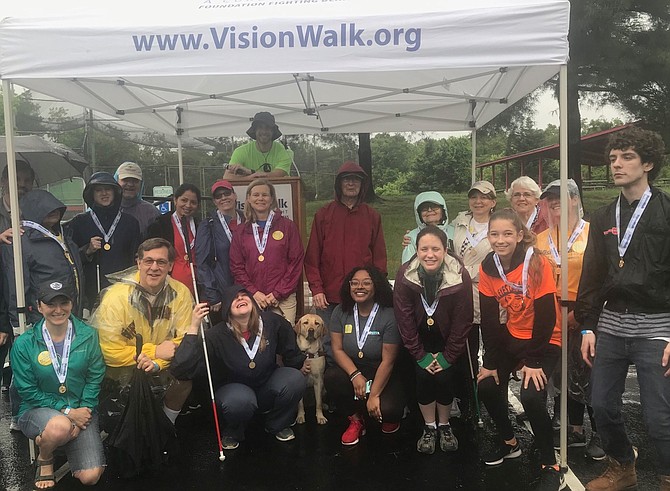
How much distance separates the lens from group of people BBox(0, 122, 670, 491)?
10.7ft

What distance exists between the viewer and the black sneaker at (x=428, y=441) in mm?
4117

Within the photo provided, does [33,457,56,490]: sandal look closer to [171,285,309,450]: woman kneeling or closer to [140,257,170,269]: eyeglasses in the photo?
[171,285,309,450]: woman kneeling

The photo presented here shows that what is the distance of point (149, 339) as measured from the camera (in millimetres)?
4109

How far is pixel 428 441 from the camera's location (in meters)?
4.14

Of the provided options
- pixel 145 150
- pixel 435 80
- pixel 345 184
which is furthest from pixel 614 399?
pixel 145 150

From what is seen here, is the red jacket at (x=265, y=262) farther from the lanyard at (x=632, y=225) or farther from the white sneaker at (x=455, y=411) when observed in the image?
the lanyard at (x=632, y=225)

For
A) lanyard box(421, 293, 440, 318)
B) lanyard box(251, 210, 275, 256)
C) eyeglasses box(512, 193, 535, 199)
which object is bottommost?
lanyard box(421, 293, 440, 318)

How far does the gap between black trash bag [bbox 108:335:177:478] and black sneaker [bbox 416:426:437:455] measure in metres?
1.86

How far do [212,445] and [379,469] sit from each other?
137 cm

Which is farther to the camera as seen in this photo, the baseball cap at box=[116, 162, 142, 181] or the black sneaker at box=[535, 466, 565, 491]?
the baseball cap at box=[116, 162, 142, 181]

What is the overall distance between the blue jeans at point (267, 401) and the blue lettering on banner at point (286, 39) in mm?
2458

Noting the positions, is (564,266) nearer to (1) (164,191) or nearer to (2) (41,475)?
(2) (41,475)

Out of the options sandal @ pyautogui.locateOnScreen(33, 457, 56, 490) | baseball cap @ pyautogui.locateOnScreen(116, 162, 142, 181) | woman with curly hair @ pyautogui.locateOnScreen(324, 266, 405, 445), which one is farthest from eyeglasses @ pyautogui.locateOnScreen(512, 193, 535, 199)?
sandal @ pyautogui.locateOnScreen(33, 457, 56, 490)

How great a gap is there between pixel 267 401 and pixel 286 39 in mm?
2670
